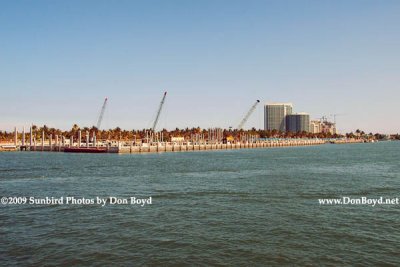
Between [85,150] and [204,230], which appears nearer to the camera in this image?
[204,230]

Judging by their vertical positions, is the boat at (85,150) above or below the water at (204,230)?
above

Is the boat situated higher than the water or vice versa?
the boat

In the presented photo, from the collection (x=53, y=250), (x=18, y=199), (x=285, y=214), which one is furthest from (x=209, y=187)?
(x=53, y=250)

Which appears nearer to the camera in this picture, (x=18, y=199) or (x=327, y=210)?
(x=327, y=210)

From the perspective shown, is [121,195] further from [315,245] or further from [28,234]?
[315,245]

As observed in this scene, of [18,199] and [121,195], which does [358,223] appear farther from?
[18,199]

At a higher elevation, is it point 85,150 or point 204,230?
point 85,150

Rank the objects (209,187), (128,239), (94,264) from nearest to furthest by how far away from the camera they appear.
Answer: (94,264)
(128,239)
(209,187)

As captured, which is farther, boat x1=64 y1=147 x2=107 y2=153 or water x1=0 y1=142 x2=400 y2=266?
boat x1=64 y1=147 x2=107 y2=153

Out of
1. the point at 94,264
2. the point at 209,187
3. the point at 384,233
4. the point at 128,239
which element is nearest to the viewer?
the point at 94,264

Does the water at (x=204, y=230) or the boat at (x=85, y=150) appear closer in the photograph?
the water at (x=204, y=230)
